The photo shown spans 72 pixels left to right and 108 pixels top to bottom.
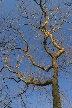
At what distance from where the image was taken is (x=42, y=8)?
2869cm

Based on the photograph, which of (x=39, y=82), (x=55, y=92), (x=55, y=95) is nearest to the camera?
(x=55, y=95)

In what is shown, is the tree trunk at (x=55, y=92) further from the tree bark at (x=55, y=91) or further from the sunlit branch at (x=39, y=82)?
the sunlit branch at (x=39, y=82)

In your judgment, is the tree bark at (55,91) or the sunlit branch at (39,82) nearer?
the tree bark at (55,91)

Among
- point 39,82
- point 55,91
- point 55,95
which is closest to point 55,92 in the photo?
point 55,91

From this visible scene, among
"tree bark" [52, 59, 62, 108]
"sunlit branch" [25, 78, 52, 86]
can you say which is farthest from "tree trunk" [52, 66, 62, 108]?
"sunlit branch" [25, 78, 52, 86]

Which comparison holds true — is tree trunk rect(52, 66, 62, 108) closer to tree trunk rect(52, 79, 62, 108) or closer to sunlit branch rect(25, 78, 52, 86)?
tree trunk rect(52, 79, 62, 108)

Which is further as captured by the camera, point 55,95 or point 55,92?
point 55,92

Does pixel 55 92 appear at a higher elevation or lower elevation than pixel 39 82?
higher

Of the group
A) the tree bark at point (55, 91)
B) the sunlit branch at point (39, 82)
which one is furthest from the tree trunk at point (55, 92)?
the sunlit branch at point (39, 82)

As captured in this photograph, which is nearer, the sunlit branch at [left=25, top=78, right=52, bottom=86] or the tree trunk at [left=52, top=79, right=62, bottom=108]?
the tree trunk at [left=52, top=79, right=62, bottom=108]

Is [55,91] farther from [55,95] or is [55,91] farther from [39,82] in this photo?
[39,82]

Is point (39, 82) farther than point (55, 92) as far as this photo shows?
Yes

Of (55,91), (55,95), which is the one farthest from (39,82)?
(55,95)

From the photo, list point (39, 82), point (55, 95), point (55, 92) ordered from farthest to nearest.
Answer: point (39, 82) < point (55, 92) < point (55, 95)
